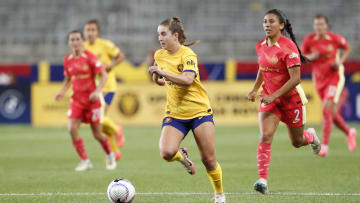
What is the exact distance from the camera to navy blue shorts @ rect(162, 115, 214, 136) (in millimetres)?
6758

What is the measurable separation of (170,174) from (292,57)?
3185 millimetres

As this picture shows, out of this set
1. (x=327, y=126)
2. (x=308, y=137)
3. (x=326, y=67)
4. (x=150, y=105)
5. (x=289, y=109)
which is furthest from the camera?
(x=150, y=105)

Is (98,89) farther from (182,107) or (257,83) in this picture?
(182,107)

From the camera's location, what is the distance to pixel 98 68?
10.6 meters

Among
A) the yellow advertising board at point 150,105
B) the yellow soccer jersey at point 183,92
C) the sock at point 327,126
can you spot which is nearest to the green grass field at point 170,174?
the sock at point 327,126

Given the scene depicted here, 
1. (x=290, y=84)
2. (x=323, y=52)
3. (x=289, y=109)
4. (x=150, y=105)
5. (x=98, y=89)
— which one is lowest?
(x=150, y=105)

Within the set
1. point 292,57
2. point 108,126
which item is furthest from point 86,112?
point 292,57

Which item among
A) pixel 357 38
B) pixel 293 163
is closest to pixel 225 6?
pixel 357 38

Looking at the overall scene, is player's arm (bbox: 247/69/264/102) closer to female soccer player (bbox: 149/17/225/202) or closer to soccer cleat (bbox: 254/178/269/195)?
soccer cleat (bbox: 254/178/269/195)

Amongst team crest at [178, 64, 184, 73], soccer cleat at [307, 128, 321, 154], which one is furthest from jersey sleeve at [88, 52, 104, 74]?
team crest at [178, 64, 184, 73]

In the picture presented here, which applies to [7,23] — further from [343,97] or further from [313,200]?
[313,200]

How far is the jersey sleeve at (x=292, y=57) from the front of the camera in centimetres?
745

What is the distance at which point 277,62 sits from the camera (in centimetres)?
763

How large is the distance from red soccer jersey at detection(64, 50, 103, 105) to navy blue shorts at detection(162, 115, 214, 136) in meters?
3.91
